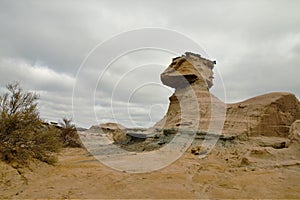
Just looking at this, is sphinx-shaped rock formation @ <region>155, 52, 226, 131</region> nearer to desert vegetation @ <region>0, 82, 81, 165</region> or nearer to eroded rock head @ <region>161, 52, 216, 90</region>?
eroded rock head @ <region>161, 52, 216, 90</region>

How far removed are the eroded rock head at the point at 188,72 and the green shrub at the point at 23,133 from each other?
1243cm

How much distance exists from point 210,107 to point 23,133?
1229 cm

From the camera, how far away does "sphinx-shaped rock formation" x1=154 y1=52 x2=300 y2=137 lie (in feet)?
48.0

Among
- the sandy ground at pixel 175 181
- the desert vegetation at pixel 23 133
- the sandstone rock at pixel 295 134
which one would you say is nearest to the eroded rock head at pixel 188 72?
the sandstone rock at pixel 295 134

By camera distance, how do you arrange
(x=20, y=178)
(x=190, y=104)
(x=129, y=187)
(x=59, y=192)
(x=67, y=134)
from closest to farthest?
(x=59, y=192)
(x=129, y=187)
(x=20, y=178)
(x=190, y=104)
(x=67, y=134)

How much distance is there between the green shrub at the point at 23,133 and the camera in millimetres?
8734

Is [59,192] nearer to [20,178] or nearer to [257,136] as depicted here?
[20,178]

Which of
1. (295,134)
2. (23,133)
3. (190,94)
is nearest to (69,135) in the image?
(190,94)

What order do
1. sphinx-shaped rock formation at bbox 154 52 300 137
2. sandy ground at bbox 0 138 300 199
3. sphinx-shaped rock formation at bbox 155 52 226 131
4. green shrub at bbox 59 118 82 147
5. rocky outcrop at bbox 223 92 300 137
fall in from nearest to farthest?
sandy ground at bbox 0 138 300 199 → rocky outcrop at bbox 223 92 300 137 → sphinx-shaped rock formation at bbox 154 52 300 137 → sphinx-shaped rock formation at bbox 155 52 226 131 → green shrub at bbox 59 118 82 147

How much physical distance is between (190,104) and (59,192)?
1342 centimetres

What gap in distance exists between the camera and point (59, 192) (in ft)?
22.2

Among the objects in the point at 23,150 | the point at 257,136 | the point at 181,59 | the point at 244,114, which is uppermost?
the point at 181,59

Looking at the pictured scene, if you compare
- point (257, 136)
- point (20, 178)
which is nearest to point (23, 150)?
point (20, 178)

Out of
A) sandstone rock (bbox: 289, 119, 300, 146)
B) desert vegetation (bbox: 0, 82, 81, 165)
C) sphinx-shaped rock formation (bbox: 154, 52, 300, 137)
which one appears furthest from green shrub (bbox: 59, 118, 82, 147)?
sandstone rock (bbox: 289, 119, 300, 146)
